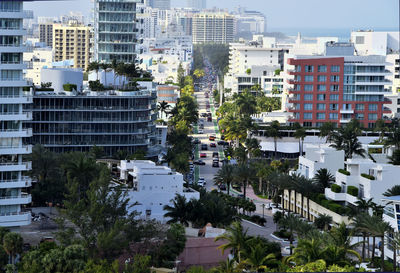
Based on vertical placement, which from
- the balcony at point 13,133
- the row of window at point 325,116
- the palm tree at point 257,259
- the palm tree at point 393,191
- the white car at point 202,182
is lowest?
the white car at point 202,182

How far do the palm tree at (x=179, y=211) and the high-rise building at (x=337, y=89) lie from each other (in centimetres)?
6387

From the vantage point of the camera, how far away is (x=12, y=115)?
232 ft

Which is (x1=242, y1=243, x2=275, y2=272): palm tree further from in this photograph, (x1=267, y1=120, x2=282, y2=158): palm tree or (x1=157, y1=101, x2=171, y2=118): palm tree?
(x1=157, y1=101, x2=171, y2=118): palm tree

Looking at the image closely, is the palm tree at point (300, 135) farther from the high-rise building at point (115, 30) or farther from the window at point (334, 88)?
the high-rise building at point (115, 30)

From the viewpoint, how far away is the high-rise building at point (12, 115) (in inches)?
2763

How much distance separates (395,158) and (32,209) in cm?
3701

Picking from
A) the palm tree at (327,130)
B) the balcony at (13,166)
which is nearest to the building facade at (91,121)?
the palm tree at (327,130)

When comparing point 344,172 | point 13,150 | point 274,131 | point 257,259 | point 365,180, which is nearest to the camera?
point 257,259

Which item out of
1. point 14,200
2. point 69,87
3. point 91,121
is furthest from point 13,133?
point 91,121

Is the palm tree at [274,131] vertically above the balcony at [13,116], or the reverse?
the balcony at [13,116]

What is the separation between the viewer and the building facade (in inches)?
4117

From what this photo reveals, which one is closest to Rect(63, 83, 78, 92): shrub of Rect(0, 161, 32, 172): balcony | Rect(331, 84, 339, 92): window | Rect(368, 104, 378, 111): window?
Rect(0, 161, 32, 172): balcony

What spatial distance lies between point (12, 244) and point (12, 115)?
39.9 feet

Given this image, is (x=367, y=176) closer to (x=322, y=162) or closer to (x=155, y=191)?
(x=322, y=162)
